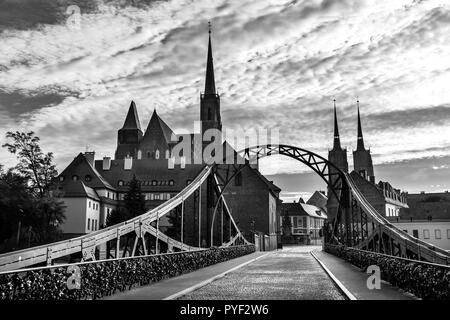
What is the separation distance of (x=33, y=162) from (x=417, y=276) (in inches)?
1830

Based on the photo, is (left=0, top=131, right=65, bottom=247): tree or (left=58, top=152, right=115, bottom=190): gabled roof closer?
(left=0, top=131, right=65, bottom=247): tree

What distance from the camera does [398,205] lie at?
326ft

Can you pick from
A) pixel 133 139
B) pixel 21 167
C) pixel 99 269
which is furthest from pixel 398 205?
pixel 99 269

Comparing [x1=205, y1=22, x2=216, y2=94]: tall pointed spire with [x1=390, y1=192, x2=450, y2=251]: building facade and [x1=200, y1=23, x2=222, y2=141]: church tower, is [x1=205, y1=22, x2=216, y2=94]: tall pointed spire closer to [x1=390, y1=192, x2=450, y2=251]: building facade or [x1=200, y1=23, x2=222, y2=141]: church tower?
[x1=200, y1=23, x2=222, y2=141]: church tower

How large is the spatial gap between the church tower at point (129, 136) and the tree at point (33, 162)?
55.3 m

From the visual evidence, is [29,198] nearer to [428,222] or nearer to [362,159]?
[428,222]

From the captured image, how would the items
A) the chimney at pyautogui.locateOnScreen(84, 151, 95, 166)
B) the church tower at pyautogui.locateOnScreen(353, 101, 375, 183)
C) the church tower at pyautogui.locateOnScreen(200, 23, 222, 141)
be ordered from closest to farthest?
the chimney at pyautogui.locateOnScreen(84, 151, 95, 166) → the church tower at pyautogui.locateOnScreen(200, 23, 222, 141) → the church tower at pyautogui.locateOnScreen(353, 101, 375, 183)

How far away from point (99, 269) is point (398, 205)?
316 feet

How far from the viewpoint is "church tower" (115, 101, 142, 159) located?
109 meters

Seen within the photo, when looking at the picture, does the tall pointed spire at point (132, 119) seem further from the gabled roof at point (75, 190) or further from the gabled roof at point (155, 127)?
the gabled roof at point (75, 190)

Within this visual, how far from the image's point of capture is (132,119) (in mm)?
112875

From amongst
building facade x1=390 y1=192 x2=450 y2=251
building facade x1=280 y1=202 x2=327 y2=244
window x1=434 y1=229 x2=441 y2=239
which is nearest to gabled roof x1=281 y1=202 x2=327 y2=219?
building facade x1=280 y1=202 x2=327 y2=244

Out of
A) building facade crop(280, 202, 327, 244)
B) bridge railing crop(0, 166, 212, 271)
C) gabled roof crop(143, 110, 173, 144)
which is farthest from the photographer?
building facade crop(280, 202, 327, 244)
